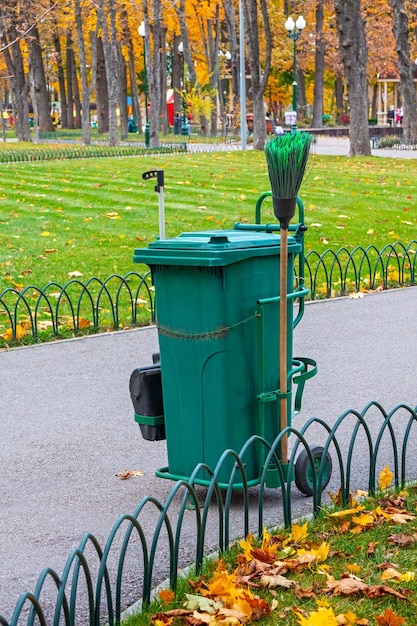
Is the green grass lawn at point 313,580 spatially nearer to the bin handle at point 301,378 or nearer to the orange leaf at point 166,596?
the orange leaf at point 166,596

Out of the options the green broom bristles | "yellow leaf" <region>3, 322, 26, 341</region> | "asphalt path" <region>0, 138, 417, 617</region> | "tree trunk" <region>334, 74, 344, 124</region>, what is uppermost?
"tree trunk" <region>334, 74, 344, 124</region>

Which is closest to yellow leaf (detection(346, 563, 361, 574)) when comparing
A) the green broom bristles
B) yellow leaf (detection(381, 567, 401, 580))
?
yellow leaf (detection(381, 567, 401, 580))

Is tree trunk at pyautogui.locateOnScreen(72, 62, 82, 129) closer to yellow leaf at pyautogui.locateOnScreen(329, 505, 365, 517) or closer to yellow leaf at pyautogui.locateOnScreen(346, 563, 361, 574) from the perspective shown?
yellow leaf at pyautogui.locateOnScreen(329, 505, 365, 517)

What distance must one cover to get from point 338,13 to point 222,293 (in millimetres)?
24274

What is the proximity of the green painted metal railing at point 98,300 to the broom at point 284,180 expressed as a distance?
4.35m

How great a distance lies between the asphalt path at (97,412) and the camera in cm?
503

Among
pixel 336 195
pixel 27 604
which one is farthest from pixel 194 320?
pixel 336 195

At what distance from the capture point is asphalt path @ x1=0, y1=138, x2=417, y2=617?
5.03m

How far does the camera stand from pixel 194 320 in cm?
511

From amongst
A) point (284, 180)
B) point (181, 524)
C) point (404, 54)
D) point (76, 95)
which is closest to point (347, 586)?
point (181, 524)

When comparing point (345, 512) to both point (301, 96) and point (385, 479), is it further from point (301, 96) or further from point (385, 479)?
point (301, 96)

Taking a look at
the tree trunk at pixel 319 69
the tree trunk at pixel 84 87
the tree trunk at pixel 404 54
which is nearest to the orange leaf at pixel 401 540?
the tree trunk at pixel 404 54

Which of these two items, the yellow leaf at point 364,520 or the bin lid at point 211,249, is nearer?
the yellow leaf at point 364,520

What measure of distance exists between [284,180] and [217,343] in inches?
32.9
